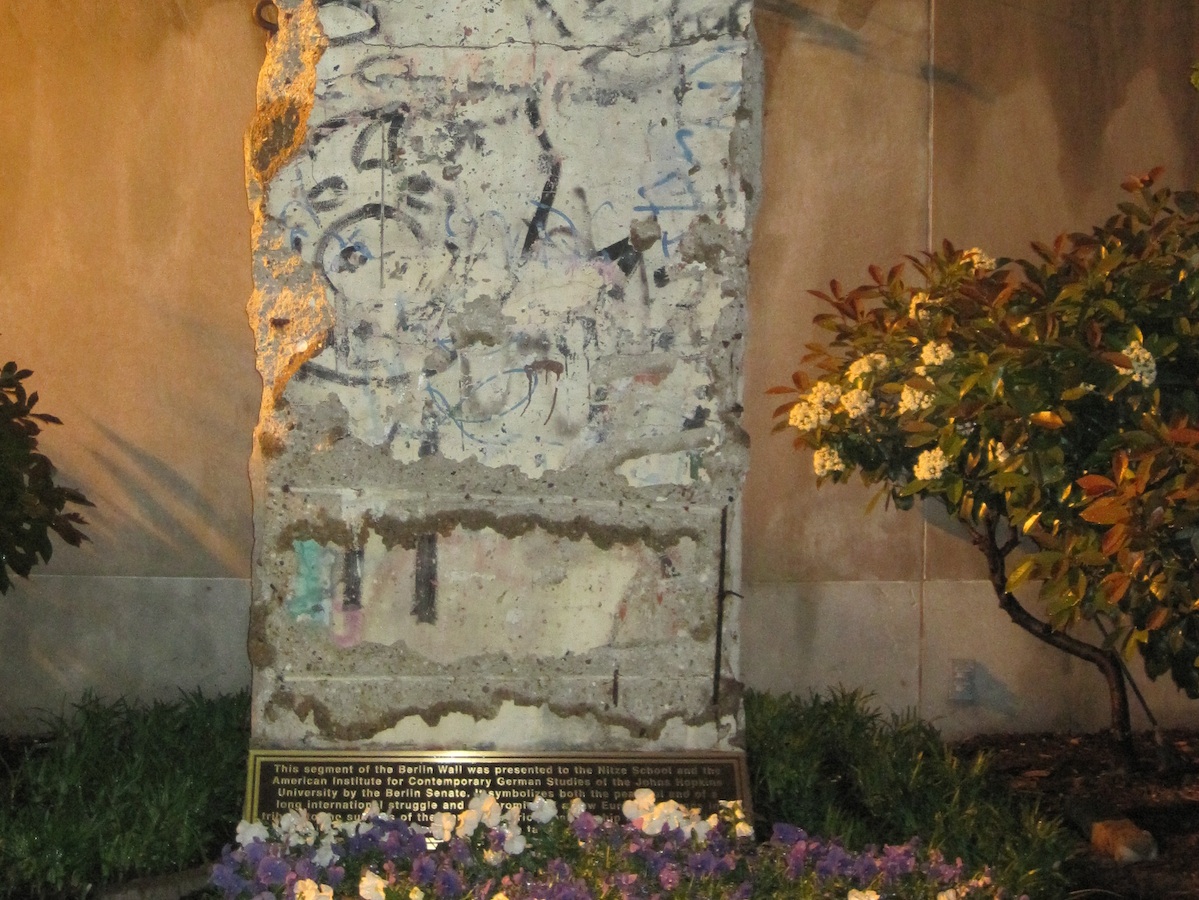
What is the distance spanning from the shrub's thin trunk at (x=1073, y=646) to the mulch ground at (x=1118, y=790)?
0.10m

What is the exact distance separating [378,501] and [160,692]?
265 cm

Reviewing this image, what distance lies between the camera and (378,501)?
300cm

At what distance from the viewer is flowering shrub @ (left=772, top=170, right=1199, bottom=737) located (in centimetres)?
294

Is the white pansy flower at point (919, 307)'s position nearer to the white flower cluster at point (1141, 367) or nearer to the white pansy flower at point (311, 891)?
the white flower cluster at point (1141, 367)

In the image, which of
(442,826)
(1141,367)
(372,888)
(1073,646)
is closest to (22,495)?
(442,826)

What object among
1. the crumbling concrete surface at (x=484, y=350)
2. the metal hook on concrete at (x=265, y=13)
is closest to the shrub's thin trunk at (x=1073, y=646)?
→ the crumbling concrete surface at (x=484, y=350)

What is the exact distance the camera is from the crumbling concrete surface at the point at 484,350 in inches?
118

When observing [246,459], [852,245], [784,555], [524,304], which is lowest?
[784,555]

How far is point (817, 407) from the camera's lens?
4109 mm

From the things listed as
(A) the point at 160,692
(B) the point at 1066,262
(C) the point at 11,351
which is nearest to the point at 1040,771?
(B) the point at 1066,262

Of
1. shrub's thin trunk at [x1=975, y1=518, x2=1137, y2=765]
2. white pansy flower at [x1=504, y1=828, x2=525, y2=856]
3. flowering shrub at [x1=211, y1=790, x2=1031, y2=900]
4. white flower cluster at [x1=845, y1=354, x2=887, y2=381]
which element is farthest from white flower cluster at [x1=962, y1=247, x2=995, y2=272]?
white pansy flower at [x1=504, y1=828, x2=525, y2=856]

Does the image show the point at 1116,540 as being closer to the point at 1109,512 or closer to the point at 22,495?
the point at 1109,512

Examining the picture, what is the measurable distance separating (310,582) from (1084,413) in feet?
6.91

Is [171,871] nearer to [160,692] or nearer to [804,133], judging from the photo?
[160,692]
